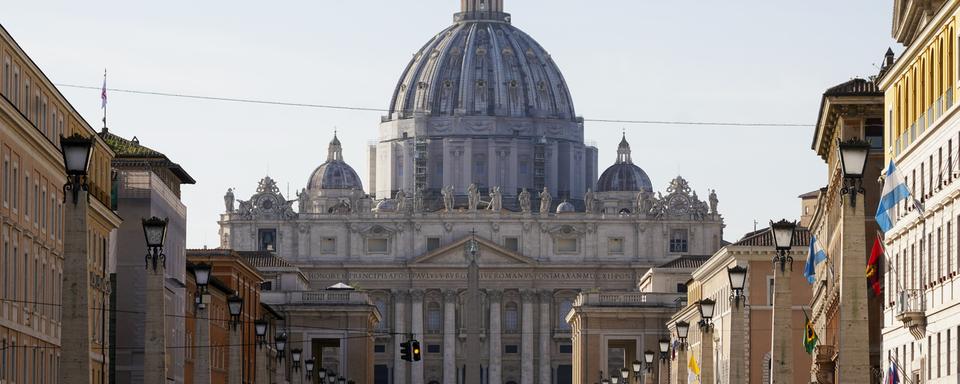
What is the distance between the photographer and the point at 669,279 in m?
180

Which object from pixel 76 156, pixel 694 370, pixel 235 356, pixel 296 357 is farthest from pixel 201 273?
pixel 694 370

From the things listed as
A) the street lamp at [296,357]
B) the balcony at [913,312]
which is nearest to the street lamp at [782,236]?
the balcony at [913,312]

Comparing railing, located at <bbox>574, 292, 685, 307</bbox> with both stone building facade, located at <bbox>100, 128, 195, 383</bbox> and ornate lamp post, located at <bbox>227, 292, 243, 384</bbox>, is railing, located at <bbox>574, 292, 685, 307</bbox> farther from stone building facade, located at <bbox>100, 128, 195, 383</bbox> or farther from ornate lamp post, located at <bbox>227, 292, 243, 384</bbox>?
ornate lamp post, located at <bbox>227, 292, 243, 384</bbox>

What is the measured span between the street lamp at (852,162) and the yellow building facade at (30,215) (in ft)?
65.8

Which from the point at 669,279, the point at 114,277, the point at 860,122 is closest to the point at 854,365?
the point at 860,122

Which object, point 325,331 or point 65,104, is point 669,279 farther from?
point 65,104

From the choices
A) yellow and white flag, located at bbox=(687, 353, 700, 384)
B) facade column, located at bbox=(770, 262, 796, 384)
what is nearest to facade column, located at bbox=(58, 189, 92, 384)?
facade column, located at bbox=(770, 262, 796, 384)

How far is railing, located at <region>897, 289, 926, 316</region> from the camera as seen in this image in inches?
1938

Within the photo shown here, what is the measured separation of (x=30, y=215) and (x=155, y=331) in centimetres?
991

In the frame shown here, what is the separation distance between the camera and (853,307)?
3372 cm

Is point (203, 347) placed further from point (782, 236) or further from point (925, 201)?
point (782, 236)

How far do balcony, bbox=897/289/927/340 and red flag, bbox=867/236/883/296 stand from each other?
16.5 ft

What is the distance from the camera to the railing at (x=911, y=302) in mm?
49219

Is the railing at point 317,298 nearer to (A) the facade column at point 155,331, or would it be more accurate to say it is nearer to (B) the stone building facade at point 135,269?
(B) the stone building facade at point 135,269
